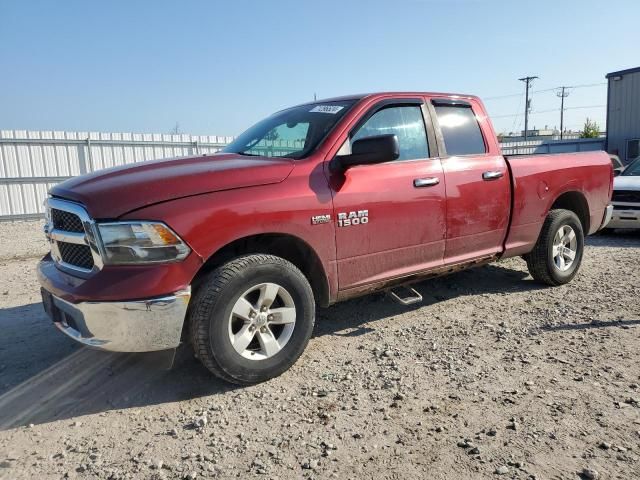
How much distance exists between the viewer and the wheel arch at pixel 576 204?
5.54 meters

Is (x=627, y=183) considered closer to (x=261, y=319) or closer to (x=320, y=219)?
(x=320, y=219)

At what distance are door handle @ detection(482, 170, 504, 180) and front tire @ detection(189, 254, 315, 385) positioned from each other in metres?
2.12

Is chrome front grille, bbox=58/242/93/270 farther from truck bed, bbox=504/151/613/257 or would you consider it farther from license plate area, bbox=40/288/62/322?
truck bed, bbox=504/151/613/257

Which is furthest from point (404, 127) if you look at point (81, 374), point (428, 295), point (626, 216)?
point (626, 216)

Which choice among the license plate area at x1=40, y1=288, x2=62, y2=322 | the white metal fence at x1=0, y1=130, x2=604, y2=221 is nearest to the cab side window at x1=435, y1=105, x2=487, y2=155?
the license plate area at x1=40, y1=288, x2=62, y2=322

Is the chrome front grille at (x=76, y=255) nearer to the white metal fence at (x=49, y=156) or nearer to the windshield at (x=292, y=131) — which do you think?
the windshield at (x=292, y=131)

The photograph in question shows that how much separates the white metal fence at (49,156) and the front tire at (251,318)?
9184 millimetres

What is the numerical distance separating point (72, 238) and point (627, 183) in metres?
8.90

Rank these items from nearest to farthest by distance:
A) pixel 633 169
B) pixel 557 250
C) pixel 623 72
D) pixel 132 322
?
pixel 132 322, pixel 557 250, pixel 633 169, pixel 623 72

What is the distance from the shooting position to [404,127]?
418 centimetres

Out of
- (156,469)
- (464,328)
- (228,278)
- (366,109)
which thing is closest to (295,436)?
(156,469)

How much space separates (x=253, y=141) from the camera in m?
4.36

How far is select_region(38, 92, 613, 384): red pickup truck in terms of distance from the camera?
9.40ft

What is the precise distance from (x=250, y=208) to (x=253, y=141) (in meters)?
1.40
